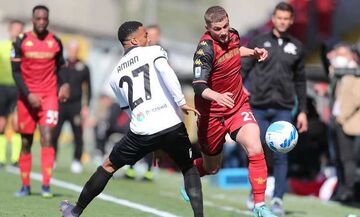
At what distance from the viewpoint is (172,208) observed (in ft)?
35.8

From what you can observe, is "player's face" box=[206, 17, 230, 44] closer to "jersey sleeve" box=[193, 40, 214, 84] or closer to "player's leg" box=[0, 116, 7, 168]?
"jersey sleeve" box=[193, 40, 214, 84]

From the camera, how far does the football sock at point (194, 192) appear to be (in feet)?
27.5

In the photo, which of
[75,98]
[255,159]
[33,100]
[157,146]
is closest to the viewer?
[157,146]

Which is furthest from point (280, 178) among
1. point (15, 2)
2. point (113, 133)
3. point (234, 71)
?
point (15, 2)

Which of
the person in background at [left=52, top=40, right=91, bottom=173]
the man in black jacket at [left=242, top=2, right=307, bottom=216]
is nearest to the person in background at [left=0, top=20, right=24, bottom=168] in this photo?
the person in background at [left=52, top=40, right=91, bottom=173]

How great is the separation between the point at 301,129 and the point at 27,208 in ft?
10.6

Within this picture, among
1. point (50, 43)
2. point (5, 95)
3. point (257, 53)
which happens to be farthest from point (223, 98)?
point (5, 95)

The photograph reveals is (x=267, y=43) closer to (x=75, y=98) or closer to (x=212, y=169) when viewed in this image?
(x=212, y=169)

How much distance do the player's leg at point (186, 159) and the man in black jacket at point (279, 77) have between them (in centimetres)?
258

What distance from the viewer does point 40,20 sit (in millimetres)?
11242

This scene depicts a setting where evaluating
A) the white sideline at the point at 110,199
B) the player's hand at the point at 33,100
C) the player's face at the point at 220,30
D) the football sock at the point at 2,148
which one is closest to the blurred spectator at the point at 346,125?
the white sideline at the point at 110,199

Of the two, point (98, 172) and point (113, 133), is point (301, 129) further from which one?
point (113, 133)

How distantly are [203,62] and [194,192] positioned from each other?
1.21 metres

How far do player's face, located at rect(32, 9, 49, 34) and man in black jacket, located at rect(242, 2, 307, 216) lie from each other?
7.82 ft
